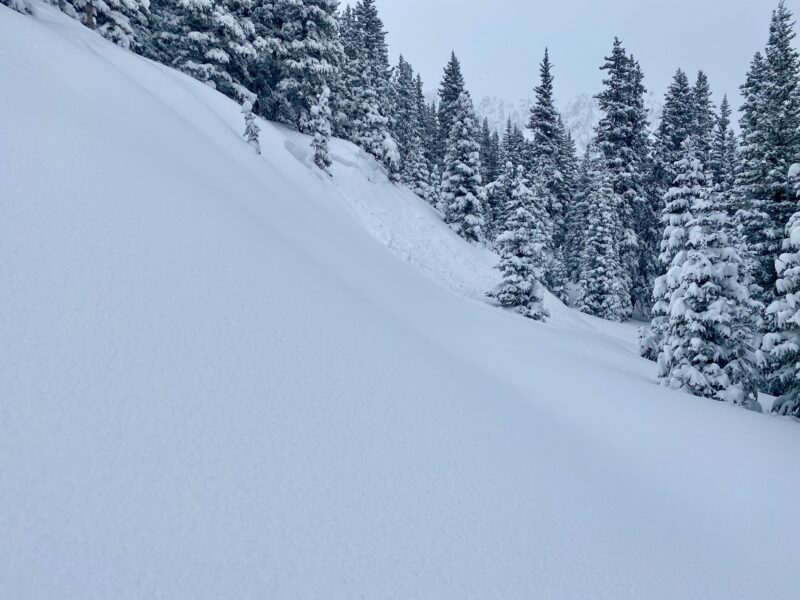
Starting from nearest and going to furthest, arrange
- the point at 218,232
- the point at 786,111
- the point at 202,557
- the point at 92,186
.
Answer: the point at 202,557
the point at 92,186
the point at 218,232
the point at 786,111

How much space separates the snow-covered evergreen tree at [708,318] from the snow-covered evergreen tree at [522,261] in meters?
9.65

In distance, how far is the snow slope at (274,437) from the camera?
100 inches

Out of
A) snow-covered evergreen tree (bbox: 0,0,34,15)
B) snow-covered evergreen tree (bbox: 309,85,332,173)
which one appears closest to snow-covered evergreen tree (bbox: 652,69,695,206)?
snow-covered evergreen tree (bbox: 309,85,332,173)

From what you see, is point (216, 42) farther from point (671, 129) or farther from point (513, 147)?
point (671, 129)

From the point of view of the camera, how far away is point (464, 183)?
3416 cm

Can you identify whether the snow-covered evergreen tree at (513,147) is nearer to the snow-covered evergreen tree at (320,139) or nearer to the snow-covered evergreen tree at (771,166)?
the snow-covered evergreen tree at (771,166)

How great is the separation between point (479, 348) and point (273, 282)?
4.74 m

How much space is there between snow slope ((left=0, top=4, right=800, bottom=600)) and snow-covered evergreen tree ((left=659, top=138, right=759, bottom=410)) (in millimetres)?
4207

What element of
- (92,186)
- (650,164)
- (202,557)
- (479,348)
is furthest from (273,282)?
(650,164)

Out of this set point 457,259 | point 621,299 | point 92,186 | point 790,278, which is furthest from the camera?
point 621,299

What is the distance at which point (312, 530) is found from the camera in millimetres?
2928

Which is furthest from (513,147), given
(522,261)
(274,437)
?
(274,437)

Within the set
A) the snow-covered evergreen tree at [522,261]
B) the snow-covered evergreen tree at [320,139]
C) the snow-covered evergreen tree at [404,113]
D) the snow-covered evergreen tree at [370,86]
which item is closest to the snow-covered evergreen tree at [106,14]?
the snow-covered evergreen tree at [320,139]

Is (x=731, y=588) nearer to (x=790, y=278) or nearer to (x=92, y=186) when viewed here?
(x=92, y=186)
